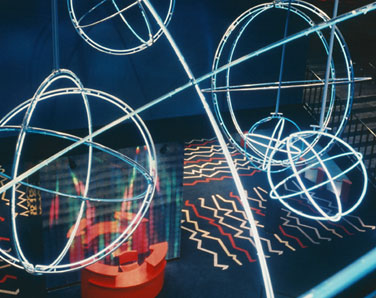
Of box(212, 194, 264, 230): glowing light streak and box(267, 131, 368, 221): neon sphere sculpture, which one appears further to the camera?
box(212, 194, 264, 230): glowing light streak

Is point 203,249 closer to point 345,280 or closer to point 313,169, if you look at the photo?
point 313,169

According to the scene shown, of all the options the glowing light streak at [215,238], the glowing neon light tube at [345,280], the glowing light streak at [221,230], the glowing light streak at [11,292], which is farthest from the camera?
the glowing light streak at [221,230]

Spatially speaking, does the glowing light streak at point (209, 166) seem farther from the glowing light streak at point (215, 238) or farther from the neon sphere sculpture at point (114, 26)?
the neon sphere sculpture at point (114, 26)

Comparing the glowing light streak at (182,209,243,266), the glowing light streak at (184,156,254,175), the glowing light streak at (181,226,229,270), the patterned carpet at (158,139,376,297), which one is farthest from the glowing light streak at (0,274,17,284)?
the glowing light streak at (184,156,254,175)

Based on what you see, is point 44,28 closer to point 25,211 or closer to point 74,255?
point 74,255

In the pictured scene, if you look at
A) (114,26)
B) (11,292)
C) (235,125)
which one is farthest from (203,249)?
(235,125)

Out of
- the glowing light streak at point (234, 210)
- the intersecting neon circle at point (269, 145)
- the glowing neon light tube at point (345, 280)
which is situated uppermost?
the intersecting neon circle at point (269, 145)

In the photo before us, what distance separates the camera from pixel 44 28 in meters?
3.92

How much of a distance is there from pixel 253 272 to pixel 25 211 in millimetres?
4790

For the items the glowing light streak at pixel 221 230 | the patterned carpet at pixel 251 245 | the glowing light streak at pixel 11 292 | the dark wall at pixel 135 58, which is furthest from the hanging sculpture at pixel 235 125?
the glowing light streak at pixel 221 230

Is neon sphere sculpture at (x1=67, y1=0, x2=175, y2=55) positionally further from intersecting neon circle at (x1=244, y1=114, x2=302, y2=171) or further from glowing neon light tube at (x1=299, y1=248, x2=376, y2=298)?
glowing neon light tube at (x1=299, y1=248, x2=376, y2=298)

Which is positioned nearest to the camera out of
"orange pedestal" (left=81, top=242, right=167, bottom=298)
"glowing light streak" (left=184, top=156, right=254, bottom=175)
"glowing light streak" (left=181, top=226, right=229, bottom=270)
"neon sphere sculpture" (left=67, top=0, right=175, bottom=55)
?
"neon sphere sculpture" (left=67, top=0, right=175, bottom=55)

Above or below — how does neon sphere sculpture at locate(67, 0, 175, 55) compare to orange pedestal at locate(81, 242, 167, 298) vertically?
above

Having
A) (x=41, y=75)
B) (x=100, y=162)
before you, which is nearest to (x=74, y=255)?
(x=100, y=162)
